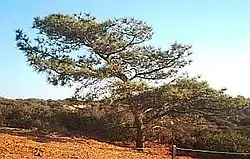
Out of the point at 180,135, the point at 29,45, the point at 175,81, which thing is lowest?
the point at 180,135

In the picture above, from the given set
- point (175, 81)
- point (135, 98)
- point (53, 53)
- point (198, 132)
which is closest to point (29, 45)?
point (53, 53)

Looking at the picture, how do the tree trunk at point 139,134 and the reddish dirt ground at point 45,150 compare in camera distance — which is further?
the tree trunk at point 139,134

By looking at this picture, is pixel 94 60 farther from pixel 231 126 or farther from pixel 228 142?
pixel 231 126

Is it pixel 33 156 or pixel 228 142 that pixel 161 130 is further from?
pixel 33 156

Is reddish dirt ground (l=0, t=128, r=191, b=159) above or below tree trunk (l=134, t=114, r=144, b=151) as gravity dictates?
below

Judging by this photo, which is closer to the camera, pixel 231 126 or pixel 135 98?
pixel 135 98

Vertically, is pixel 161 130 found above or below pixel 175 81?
below

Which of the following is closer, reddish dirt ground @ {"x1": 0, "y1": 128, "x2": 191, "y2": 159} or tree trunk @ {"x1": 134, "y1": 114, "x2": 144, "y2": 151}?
reddish dirt ground @ {"x1": 0, "y1": 128, "x2": 191, "y2": 159}

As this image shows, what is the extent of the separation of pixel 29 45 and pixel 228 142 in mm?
9628

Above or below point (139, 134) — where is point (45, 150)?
below

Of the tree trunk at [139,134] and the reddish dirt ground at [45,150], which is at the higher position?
the tree trunk at [139,134]

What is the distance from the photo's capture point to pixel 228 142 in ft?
68.4

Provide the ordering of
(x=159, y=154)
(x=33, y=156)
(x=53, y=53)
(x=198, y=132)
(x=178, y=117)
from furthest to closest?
(x=198, y=132) → (x=178, y=117) → (x=53, y=53) → (x=159, y=154) → (x=33, y=156)

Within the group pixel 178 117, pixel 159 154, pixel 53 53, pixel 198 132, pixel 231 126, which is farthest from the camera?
pixel 231 126
